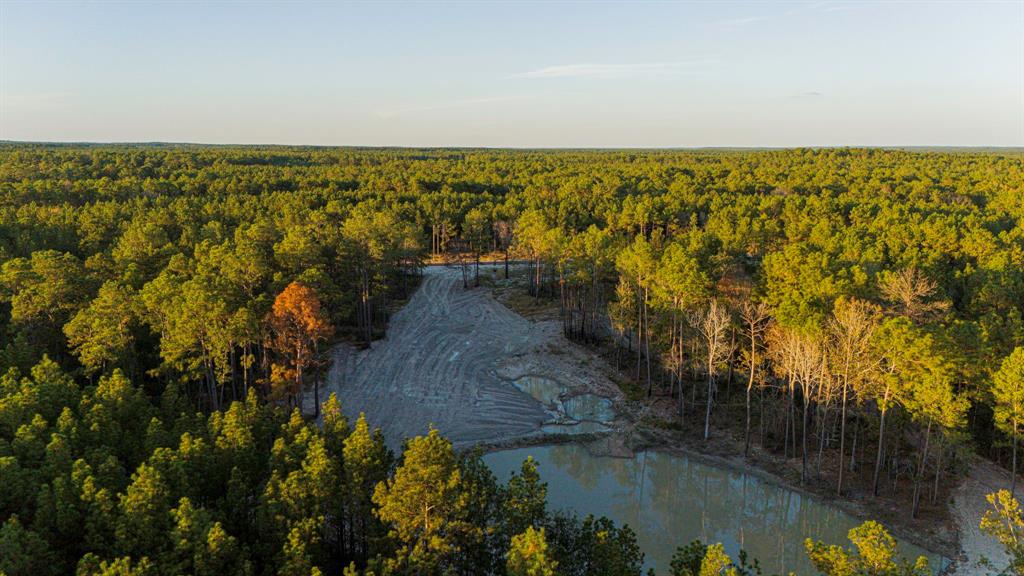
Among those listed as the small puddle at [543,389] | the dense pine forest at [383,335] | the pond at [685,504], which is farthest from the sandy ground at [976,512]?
the small puddle at [543,389]

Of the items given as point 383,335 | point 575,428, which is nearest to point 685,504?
point 575,428

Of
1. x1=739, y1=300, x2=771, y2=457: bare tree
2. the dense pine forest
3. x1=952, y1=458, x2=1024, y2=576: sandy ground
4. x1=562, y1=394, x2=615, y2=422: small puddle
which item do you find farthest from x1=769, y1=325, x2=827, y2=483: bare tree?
x1=562, y1=394, x2=615, y2=422: small puddle

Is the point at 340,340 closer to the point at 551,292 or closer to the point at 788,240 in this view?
the point at 551,292

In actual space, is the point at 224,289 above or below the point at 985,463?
above

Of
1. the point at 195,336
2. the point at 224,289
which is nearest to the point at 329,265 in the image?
the point at 224,289

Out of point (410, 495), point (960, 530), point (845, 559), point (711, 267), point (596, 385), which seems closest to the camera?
point (845, 559)

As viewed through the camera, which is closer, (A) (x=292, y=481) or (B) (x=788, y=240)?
(A) (x=292, y=481)

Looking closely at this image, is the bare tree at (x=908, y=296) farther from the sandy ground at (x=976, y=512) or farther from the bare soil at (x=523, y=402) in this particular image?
the bare soil at (x=523, y=402)
